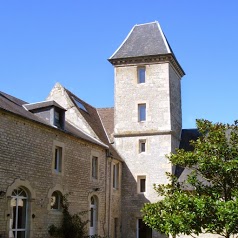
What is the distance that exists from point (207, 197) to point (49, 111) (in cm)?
949

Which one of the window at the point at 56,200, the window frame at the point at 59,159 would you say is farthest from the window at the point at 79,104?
the window at the point at 56,200

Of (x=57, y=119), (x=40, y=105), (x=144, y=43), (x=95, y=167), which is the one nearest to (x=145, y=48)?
(x=144, y=43)

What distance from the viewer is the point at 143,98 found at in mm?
26844

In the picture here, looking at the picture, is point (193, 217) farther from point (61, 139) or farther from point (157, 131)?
point (157, 131)

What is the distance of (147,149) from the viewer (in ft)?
85.3

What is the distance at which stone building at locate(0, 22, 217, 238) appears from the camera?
1752 centimetres

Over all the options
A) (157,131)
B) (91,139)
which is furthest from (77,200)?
(157,131)

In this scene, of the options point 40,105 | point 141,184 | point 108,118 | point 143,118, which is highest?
point 108,118

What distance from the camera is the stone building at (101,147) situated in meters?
17.5

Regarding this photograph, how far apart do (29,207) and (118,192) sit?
28.5 ft

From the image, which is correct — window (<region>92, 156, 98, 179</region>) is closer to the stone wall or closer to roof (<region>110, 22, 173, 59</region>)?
the stone wall

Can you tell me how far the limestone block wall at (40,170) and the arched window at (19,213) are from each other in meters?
0.21

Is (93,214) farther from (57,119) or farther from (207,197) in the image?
(207,197)

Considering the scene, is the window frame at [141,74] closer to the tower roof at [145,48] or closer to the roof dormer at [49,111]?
the tower roof at [145,48]
